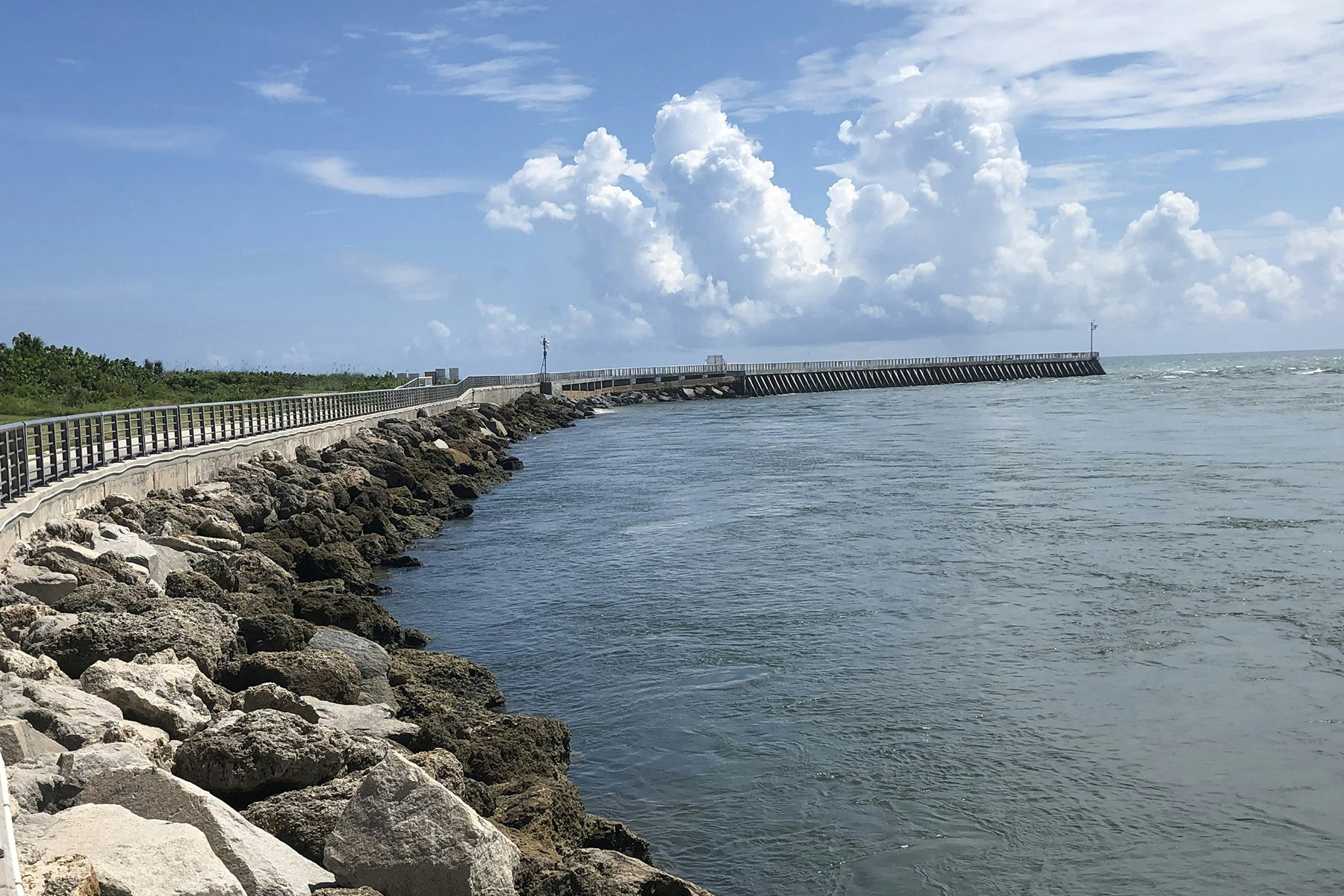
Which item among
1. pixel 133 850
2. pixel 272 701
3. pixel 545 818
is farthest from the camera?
pixel 272 701

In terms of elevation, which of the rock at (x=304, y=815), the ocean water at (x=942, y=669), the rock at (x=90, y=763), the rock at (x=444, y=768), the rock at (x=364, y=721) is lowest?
the ocean water at (x=942, y=669)

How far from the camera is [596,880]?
640cm

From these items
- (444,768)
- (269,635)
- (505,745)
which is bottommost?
(505,745)

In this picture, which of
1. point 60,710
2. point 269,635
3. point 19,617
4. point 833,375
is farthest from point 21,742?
point 833,375

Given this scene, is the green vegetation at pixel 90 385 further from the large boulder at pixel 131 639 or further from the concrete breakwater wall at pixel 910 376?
the concrete breakwater wall at pixel 910 376

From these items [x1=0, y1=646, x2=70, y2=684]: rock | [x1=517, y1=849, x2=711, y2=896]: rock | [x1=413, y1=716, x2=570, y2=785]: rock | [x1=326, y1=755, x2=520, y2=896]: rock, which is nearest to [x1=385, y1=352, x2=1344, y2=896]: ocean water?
[x1=413, y1=716, x2=570, y2=785]: rock

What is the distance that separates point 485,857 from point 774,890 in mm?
2692

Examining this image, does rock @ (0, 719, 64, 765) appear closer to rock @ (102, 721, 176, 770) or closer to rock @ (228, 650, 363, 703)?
rock @ (102, 721, 176, 770)

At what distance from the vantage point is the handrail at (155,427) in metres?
15.7

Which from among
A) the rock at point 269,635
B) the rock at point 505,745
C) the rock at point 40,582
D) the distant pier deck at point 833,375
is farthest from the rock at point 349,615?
the distant pier deck at point 833,375

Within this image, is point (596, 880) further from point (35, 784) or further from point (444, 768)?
point (35, 784)

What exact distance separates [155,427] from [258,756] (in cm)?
1774

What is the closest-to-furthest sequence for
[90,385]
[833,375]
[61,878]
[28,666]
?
[61,878] → [28,666] → [90,385] → [833,375]

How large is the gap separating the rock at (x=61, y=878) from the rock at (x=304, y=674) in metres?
5.24
